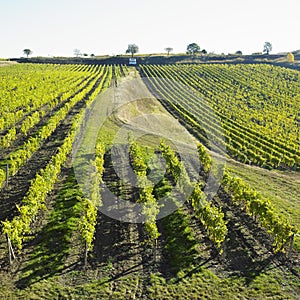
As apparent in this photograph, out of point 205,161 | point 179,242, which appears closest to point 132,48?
point 205,161

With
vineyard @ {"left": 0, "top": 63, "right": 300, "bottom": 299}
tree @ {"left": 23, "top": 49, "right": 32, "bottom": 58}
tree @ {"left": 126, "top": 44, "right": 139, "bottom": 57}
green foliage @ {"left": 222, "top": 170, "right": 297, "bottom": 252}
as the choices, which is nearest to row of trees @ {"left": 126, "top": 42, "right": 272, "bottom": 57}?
tree @ {"left": 126, "top": 44, "right": 139, "bottom": 57}

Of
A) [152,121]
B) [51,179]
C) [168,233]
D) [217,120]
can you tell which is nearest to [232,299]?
[168,233]

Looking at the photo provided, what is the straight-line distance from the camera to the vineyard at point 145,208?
15.7 metres

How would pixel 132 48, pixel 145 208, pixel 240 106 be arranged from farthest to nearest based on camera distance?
pixel 132 48, pixel 240 106, pixel 145 208

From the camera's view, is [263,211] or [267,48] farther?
[267,48]

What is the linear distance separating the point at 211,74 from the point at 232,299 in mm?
78873

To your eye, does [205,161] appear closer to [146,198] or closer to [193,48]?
[146,198]

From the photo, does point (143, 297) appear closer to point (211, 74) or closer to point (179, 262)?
point (179, 262)

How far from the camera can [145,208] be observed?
2009cm

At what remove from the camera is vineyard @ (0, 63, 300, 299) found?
15.7 m

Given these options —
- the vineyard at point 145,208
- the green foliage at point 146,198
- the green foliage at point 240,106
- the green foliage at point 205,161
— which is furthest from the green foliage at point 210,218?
the green foliage at point 240,106

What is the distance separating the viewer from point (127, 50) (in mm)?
149375

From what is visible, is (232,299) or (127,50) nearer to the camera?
(232,299)

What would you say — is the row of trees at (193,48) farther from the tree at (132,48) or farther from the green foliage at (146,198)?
the green foliage at (146,198)
